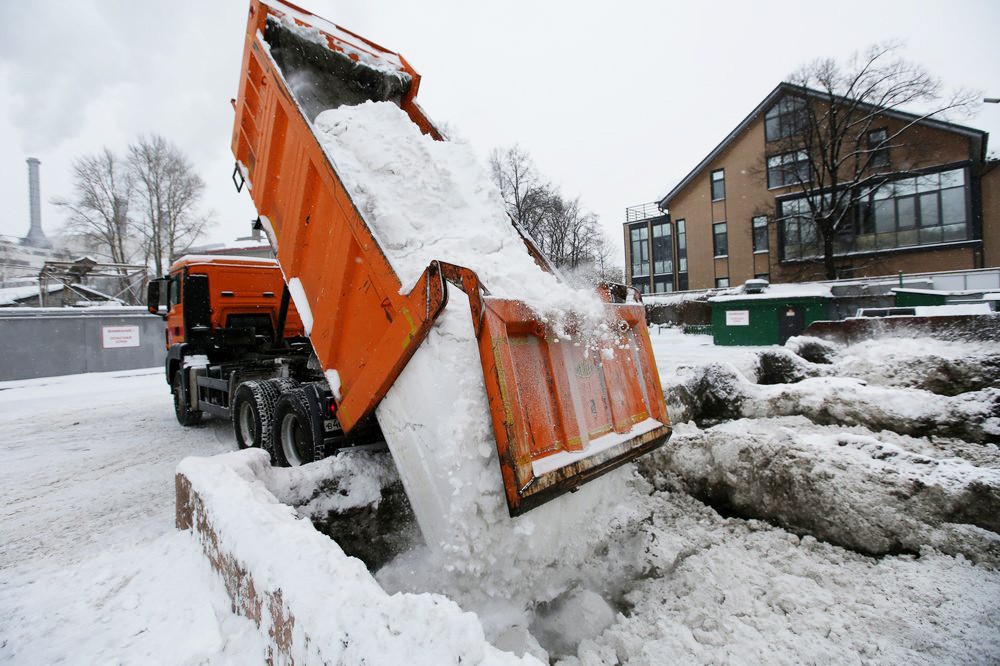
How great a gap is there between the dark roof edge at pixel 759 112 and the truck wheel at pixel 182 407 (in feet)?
93.7

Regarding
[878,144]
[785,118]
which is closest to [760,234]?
[785,118]

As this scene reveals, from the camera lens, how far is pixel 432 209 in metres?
3.33

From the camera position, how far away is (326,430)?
12.8 feet

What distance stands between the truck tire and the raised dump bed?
1.66 m

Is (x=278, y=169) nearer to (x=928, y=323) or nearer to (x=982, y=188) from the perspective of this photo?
(x=928, y=323)

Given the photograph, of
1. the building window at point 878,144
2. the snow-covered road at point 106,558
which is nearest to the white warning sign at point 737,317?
the snow-covered road at point 106,558

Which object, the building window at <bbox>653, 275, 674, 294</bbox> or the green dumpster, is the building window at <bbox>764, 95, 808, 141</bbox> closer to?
the building window at <bbox>653, 275, 674, 294</bbox>

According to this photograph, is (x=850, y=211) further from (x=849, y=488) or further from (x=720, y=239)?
(x=849, y=488)

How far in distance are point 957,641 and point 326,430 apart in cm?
395

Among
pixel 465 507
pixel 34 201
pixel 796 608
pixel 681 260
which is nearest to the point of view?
pixel 465 507

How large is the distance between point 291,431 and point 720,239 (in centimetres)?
2980

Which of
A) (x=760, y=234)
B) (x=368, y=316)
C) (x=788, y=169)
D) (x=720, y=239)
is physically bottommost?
(x=368, y=316)

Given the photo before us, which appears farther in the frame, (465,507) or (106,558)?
(106,558)

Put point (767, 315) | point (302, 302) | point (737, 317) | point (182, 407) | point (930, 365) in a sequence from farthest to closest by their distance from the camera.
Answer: point (737, 317) < point (767, 315) < point (182, 407) < point (930, 365) < point (302, 302)
